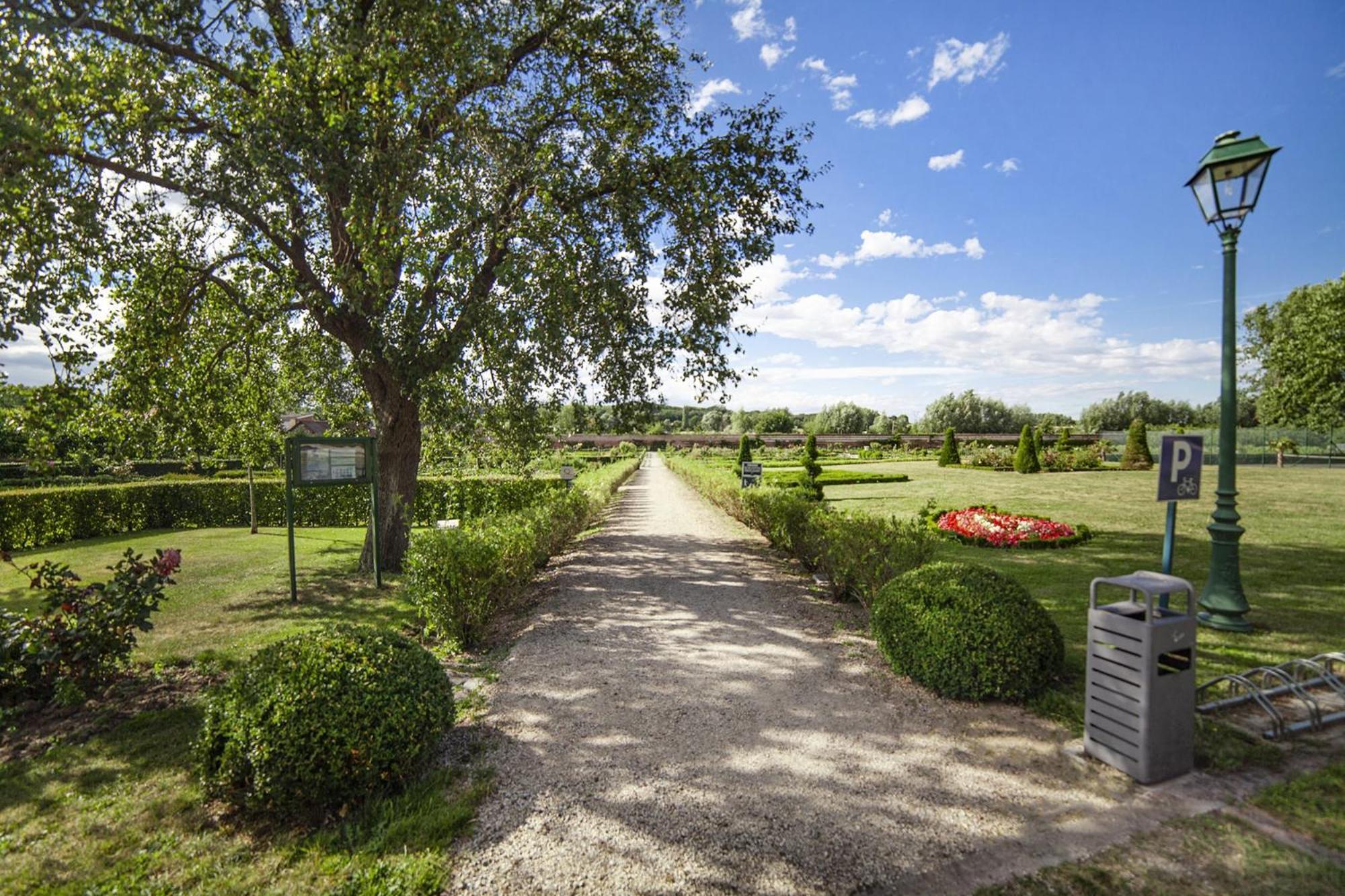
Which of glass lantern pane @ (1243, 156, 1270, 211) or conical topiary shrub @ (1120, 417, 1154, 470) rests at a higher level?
glass lantern pane @ (1243, 156, 1270, 211)

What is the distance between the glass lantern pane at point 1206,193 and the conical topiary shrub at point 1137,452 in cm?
2837

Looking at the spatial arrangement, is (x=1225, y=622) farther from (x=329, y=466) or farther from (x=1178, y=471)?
(x=329, y=466)

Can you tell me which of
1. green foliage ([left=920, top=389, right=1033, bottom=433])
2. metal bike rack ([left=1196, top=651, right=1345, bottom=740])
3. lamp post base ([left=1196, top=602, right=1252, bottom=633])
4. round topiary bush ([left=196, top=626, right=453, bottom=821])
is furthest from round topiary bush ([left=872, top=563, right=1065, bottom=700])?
green foliage ([left=920, top=389, right=1033, bottom=433])

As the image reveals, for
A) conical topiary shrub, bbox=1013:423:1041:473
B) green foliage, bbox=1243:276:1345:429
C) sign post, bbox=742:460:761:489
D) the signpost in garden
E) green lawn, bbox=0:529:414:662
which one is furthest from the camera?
conical topiary shrub, bbox=1013:423:1041:473

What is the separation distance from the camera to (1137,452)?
29188 mm

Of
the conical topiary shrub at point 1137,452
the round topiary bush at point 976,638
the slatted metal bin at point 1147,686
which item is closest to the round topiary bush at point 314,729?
the round topiary bush at point 976,638

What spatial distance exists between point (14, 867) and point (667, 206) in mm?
8236

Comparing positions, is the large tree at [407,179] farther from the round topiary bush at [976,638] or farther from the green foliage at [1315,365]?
the green foliage at [1315,365]

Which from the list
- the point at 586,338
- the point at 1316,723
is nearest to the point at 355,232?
the point at 586,338

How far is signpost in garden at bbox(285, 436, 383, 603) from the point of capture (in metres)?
7.61

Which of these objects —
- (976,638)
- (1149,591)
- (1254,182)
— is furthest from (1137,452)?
(1149,591)

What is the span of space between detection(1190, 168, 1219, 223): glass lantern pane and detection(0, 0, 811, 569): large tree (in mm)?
4690

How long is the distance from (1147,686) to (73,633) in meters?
7.04

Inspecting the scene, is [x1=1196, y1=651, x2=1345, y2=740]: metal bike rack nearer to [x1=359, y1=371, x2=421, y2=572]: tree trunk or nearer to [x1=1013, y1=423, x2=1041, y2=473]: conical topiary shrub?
[x1=359, y1=371, x2=421, y2=572]: tree trunk
